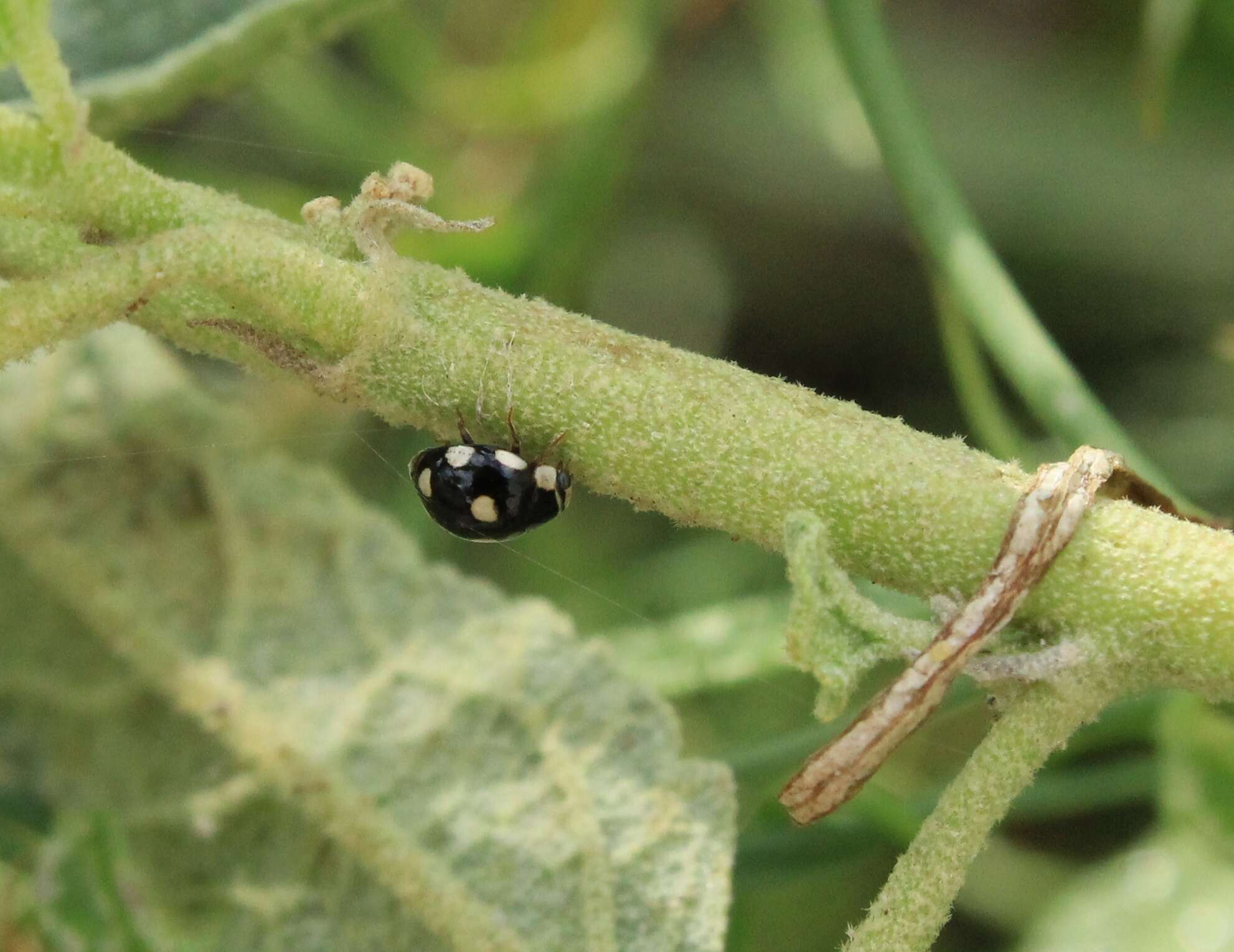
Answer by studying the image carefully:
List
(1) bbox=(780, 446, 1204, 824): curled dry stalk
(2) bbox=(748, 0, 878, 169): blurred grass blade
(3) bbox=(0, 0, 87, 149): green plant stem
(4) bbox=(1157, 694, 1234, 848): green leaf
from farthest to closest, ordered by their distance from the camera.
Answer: (2) bbox=(748, 0, 878, 169): blurred grass blade
(4) bbox=(1157, 694, 1234, 848): green leaf
(1) bbox=(780, 446, 1204, 824): curled dry stalk
(3) bbox=(0, 0, 87, 149): green plant stem

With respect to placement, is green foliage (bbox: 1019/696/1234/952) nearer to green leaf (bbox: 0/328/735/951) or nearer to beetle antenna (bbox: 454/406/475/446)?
green leaf (bbox: 0/328/735/951)

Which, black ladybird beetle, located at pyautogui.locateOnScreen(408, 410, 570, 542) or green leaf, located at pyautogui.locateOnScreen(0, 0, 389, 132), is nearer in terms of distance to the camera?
black ladybird beetle, located at pyautogui.locateOnScreen(408, 410, 570, 542)

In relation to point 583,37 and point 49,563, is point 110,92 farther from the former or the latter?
point 583,37

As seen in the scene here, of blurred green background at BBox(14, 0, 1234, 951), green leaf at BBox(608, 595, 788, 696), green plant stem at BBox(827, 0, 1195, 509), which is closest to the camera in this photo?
green plant stem at BBox(827, 0, 1195, 509)

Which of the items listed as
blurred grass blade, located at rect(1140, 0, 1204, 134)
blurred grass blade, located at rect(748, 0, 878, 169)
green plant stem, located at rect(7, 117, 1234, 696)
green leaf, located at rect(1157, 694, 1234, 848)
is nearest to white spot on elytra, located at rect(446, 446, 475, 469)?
green plant stem, located at rect(7, 117, 1234, 696)

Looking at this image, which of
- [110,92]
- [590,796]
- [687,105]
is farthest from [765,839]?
[687,105]

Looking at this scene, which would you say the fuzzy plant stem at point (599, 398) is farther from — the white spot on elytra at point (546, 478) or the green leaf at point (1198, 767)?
the green leaf at point (1198, 767)
